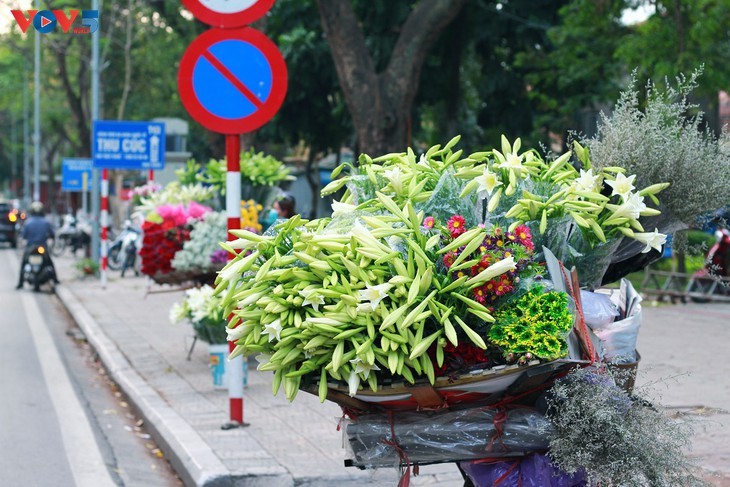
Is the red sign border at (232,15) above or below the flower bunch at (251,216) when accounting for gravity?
above

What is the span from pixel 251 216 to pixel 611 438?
22.2ft

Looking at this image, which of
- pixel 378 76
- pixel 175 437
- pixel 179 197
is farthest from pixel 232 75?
pixel 378 76

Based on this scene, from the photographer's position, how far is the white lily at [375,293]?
3.01 meters

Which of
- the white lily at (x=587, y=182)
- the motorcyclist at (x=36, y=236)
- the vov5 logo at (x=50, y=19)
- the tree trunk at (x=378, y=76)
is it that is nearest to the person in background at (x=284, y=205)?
the vov5 logo at (x=50, y=19)

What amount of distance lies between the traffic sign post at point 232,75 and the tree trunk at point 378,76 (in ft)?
23.3

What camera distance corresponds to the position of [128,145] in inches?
802

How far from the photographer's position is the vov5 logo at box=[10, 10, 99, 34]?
24.4 ft

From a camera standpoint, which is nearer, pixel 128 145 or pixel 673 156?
pixel 673 156

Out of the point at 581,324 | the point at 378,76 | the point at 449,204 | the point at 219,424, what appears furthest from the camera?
the point at 378,76

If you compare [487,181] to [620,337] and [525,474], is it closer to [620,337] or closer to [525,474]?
[620,337]

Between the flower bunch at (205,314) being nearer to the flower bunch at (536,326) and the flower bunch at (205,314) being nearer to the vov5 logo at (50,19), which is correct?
the vov5 logo at (50,19)

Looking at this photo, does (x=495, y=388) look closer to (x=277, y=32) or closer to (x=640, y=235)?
(x=640, y=235)

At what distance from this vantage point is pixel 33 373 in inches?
419

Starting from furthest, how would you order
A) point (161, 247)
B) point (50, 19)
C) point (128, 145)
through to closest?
point (128, 145)
point (161, 247)
point (50, 19)
